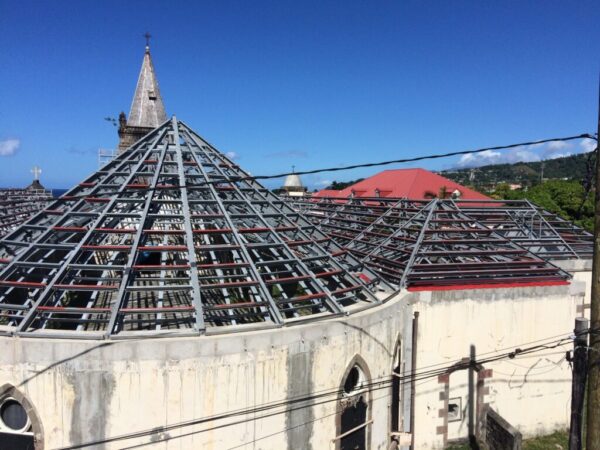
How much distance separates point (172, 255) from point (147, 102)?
111ft

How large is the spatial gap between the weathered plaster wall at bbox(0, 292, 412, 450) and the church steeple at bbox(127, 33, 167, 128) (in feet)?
128

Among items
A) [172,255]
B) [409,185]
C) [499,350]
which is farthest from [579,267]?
[409,185]

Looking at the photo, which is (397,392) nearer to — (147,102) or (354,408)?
(354,408)

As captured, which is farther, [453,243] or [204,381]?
[453,243]

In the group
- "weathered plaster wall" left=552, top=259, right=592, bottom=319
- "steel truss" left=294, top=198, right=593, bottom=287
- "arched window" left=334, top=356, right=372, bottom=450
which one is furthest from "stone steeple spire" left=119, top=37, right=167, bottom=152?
"arched window" left=334, top=356, right=372, bottom=450

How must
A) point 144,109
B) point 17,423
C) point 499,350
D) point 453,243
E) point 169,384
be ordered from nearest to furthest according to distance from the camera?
point 169,384, point 17,423, point 499,350, point 453,243, point 144,109

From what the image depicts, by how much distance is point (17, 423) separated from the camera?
28.7 feet

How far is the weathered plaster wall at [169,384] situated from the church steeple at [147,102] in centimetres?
3897

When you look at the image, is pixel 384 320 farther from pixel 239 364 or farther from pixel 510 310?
pixel 510 310

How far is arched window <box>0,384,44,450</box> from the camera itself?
8.44 meters

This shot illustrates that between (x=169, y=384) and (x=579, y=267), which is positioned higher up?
(x=579, y=267)

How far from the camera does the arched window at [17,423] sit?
844 centimetres

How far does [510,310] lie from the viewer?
1527 cm

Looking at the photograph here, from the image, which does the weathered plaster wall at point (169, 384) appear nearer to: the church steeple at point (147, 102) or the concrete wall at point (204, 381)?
the concrete wall at point (204, 381)
